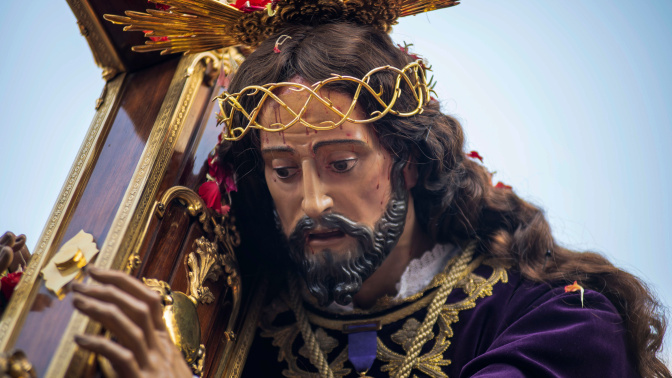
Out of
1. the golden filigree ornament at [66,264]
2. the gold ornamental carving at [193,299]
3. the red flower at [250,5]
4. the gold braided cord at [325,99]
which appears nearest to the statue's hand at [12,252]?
the golden filigree ornament at [66,264]

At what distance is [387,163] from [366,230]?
0.28 meters

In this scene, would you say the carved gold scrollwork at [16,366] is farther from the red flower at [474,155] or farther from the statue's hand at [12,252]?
the red flower at [474,155]

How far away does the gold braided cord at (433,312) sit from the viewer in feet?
8.72

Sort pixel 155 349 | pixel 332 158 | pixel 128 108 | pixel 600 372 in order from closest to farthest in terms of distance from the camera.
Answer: pixel 155 349 → pixel 600 372 → pixel 332 158 → pixel 128 108

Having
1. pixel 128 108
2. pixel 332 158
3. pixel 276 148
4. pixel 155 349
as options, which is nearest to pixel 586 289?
pixel 332 158

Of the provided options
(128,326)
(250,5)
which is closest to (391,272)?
(250,5)

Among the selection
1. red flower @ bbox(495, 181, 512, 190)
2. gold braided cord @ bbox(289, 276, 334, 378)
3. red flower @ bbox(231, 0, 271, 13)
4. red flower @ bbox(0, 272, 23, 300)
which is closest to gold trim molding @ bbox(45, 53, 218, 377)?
red flower @ bbox(231, 0, 271, 13)

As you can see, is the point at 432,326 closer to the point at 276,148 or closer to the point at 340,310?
the point at 340,310

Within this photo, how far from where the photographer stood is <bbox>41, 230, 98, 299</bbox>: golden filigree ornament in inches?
86.6

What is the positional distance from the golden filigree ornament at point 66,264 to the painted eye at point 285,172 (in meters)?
0.71

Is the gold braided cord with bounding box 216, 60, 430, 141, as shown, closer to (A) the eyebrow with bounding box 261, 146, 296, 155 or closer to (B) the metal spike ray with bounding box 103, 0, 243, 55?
(A) the eyebrow with bounding box 261, 146, 296, 155

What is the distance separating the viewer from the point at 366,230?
2.65 m

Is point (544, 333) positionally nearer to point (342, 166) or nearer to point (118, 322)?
point (342, 166)

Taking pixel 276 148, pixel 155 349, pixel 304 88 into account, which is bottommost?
pixel 155 349
